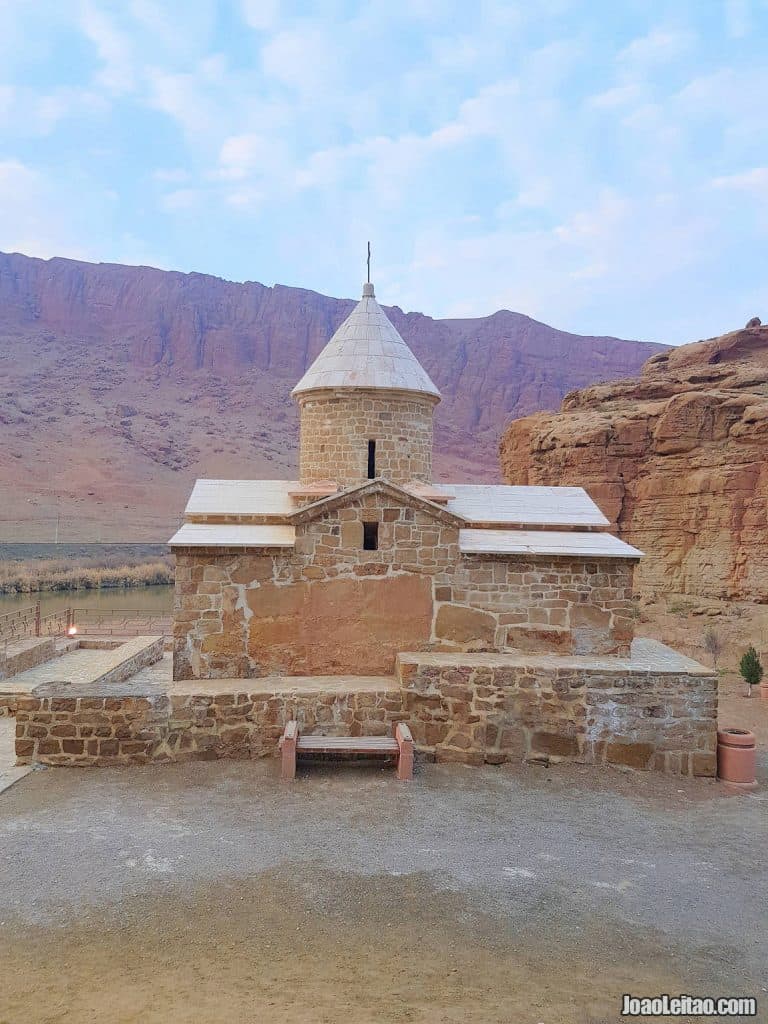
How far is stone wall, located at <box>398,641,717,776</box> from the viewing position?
9.08m

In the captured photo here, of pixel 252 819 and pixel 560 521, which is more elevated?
pixel 560 521

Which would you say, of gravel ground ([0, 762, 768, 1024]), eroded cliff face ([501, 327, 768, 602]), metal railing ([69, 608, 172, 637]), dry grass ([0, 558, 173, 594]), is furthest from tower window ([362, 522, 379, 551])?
dry grass ([0, 558, 173, 594])

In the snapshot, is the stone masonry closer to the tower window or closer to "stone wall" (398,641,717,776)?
the tower window

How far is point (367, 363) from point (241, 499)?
121 inches

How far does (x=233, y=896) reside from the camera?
5.68 m

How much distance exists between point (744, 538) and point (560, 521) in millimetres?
13162

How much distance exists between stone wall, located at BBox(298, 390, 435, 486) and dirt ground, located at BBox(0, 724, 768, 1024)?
489cm

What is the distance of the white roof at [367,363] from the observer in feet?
38.5

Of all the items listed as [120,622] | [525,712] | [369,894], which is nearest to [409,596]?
[525,712]

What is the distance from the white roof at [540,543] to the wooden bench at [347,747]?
9.45ft

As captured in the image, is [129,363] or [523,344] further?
[523,344]

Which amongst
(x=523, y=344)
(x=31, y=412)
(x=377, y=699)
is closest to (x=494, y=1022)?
(x=377, y=699)

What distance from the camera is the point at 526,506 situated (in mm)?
11641

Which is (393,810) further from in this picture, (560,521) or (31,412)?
(31,412)
